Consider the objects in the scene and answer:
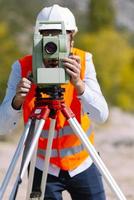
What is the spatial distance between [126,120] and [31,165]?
27.5m

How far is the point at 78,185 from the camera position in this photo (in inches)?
162

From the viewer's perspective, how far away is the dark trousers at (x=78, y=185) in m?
4.09

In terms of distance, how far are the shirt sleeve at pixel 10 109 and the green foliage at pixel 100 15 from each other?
57349 millimetres

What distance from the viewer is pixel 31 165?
12.4ft

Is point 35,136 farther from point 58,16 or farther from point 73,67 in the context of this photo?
point 58,16

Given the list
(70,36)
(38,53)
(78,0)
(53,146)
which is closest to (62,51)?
(38,53)

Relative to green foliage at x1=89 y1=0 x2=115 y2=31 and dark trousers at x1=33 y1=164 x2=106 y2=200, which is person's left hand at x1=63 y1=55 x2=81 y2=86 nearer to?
dark trousers at x1=33 y1=164 x2=106 y2=200

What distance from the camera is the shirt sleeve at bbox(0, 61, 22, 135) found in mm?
3818

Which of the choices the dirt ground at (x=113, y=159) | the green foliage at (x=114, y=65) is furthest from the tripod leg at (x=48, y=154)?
the green foliage at (x=114, y=65)

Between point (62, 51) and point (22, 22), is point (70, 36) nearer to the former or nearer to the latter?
point (62, 51)

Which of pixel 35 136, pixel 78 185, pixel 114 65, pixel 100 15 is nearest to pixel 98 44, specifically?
pixel 114 65

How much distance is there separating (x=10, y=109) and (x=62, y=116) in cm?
28

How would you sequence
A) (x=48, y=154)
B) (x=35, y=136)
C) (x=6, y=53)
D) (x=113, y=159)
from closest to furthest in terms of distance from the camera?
1. (x=35, y=136)
2. (x=48, y=154)
3. (x=113, y=159)
4. (x=6, y=53)

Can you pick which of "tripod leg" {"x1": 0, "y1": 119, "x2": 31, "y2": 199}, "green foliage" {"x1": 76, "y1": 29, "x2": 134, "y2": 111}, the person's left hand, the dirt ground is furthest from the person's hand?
"green foliage" {"x1": 76, "y1": 29, "x2": 134, "y2": 111}
